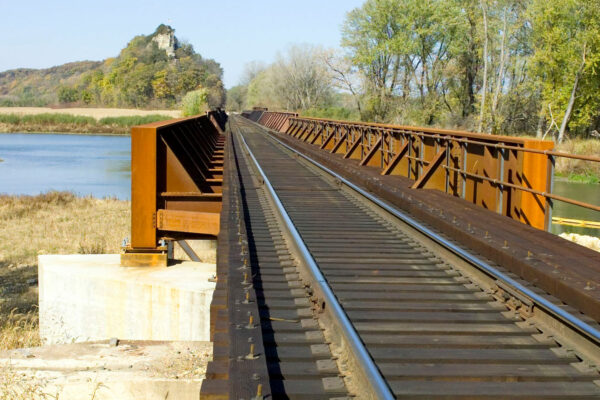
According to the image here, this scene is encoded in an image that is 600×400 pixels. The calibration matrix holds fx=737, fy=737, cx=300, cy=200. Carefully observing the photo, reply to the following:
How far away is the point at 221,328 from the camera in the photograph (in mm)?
4637

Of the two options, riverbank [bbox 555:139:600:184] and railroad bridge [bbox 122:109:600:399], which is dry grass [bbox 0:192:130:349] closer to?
railroad bridge [bbox 122:109:600:399]

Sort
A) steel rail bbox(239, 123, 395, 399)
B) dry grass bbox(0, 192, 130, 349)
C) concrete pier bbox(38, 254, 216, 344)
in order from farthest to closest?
dry grass bbox(0, 192, 130, 349), concrete pier bbox(38, 254, 216, 344), steel rail bbox(239, 123, 395, 399)

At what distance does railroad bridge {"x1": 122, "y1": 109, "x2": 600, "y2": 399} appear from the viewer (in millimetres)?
4023

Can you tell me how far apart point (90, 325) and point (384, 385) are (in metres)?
6.62

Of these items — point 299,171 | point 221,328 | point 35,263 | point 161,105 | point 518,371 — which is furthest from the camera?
point 161,105

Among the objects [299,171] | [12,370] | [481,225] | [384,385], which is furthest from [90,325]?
[299,171]

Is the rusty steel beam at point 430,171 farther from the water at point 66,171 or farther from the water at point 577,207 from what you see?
the water at point 66,171

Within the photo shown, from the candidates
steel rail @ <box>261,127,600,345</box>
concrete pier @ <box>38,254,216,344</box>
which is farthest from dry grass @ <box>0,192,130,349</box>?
steel rail @ <box>261,127,600,345</box>

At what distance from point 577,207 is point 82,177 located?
27.7 m

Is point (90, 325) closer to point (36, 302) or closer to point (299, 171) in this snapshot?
point (36, 302)

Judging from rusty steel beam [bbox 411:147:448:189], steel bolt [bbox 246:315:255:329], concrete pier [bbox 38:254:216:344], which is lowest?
concrete pier [bbox 38:254:216:344]

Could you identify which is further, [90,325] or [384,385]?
[90,325]

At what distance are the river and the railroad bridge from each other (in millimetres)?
18274

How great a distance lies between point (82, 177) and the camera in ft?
144
